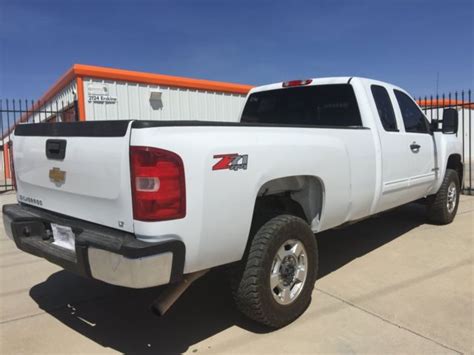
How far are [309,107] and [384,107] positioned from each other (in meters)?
0.82

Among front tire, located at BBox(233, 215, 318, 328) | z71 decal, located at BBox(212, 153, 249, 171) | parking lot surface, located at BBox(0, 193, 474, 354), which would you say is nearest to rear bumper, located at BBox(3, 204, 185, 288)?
z71 decal, located at BBox(212, 153, 249, 171)

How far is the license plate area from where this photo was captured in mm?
3031

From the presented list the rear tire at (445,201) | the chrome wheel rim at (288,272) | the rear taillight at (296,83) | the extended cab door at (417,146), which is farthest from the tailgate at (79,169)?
the rear tire at (445,201)

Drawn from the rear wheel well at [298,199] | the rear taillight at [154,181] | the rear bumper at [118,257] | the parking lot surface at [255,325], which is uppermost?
the rear taillight at [154,181]

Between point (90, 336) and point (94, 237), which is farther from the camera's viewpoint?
point (90, 336)

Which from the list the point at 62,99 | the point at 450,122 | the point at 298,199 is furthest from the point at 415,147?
the point at 62,99

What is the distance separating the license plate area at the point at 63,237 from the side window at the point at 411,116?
396 cm

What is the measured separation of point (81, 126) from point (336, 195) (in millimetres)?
2123

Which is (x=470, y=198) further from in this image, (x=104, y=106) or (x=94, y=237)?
(x=94, y=237)

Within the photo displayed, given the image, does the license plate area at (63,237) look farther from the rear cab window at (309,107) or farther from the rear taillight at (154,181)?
the rear cab window at (309,107)

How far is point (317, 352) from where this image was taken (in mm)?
3119

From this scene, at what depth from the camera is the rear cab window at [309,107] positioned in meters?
4.73

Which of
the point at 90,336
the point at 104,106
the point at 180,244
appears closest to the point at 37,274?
the point at 90,336

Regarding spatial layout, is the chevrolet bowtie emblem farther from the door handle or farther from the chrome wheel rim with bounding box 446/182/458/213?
the chrome wheel rim with bounding box 446/182/458/213
